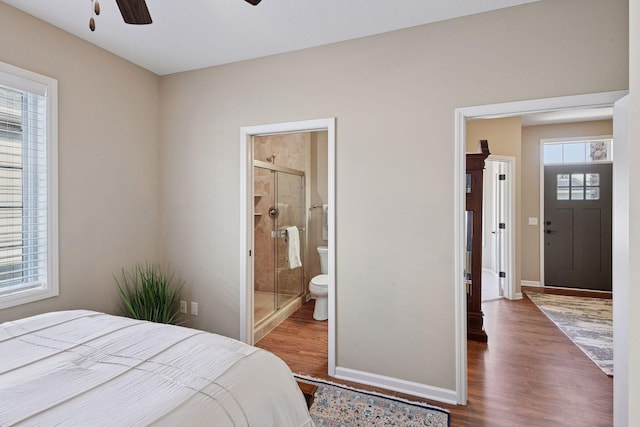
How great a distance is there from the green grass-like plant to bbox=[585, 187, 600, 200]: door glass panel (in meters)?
5.88

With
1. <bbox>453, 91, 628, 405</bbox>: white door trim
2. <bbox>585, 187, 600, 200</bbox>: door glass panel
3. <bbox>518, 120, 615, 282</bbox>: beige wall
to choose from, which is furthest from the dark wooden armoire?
<bbox>585, 187, 600, 200</bbox>: door glass panel

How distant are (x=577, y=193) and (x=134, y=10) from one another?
6048 mm

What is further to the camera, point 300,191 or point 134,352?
point 300,191

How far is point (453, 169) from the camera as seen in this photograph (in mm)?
2221

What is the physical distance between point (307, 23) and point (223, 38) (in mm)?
664

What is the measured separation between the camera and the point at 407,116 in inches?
92.3

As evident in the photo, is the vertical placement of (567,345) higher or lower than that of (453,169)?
lower

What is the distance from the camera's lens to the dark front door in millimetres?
4953

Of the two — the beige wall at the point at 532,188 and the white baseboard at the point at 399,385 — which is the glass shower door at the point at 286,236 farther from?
the beige wall at the point at 532,188

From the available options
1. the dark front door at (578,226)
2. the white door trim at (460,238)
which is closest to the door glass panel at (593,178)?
the dark front door at (578,226)

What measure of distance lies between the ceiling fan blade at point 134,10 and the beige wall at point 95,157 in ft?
4.12

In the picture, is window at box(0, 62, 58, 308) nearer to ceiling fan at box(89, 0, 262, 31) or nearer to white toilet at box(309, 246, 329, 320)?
ceiling fan at box(89, 0, 262, 31)

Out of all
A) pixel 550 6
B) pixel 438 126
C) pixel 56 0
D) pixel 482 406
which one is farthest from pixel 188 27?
pixel 482 406

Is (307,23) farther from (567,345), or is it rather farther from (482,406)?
(567,345)
